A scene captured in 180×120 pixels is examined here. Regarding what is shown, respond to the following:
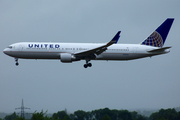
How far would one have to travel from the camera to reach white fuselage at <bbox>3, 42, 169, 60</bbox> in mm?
45375

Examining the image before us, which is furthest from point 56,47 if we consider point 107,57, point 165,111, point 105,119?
point 165,111

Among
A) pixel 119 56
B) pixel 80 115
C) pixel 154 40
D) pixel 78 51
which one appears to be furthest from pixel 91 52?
pixel 80 115

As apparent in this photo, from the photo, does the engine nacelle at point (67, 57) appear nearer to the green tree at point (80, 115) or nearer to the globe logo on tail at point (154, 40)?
the globe logo on tail at point (154, 40)

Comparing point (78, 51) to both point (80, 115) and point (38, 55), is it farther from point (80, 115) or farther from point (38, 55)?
point (80, 115)

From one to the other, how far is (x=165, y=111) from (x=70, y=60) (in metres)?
42.8

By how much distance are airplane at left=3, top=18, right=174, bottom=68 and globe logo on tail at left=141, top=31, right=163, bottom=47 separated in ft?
4.66

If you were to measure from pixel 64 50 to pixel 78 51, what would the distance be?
2341 mm

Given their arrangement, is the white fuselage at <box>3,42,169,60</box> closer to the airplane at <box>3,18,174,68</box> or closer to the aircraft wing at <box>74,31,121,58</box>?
the airplane at <box>3,18,174,68</box>

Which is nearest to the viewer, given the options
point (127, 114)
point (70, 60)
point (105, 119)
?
point (70, 60)

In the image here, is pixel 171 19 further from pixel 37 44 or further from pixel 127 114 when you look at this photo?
pixel 127 114

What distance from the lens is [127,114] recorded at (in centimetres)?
7488

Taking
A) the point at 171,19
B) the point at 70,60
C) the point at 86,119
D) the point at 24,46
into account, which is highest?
the point at 171,19

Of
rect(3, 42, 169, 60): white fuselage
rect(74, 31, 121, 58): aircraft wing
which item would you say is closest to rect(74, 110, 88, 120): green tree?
rect(3, 42, 169, 60): white fuselage

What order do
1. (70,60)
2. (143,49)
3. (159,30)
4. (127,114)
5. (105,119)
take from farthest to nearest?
(127,114), (105,119), (159,30), (143,49), (70,60)
